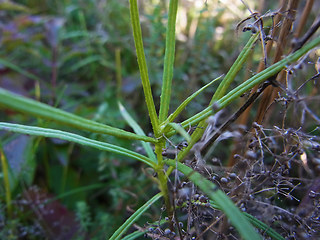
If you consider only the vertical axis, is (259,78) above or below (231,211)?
above

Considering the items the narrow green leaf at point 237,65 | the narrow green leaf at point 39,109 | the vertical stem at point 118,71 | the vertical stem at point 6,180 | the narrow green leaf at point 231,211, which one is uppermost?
the vertical stem at point 118,71

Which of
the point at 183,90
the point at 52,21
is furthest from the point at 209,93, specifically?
the point at 52,21

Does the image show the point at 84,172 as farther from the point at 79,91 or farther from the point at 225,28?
the point at 225,28

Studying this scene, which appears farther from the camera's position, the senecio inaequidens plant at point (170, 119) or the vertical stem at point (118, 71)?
the vertical stem at point (118, 71)

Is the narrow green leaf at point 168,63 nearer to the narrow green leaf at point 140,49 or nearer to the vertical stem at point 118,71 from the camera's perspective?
the narrow green leaf at point 140,49

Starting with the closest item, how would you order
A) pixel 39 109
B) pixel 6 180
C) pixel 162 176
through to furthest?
pixel 39 109
pixel 162 176
pixel 6 180

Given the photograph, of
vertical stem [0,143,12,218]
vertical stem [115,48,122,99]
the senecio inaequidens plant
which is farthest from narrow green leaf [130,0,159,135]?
vertical stem [115,48,122,99]

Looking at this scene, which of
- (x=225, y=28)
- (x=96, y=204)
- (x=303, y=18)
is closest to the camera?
(x=303, y=18)

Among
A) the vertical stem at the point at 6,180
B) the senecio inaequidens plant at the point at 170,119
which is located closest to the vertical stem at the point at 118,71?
the vertical stem at the point at 6,180

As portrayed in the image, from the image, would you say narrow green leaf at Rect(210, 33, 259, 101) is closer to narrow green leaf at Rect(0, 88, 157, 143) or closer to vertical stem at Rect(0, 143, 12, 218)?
narrow green leaf at Rect(0, 88, 157, 143)

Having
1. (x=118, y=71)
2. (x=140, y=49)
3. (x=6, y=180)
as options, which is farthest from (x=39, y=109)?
(x=118, y=71)

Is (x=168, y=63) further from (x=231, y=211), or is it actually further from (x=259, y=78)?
(x=231, y=211)
